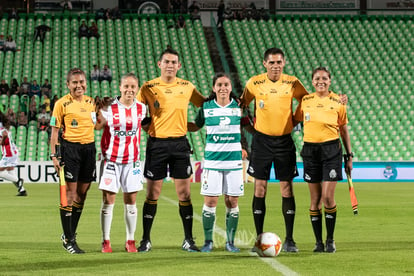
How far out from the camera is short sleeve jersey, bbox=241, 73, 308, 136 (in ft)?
27.9

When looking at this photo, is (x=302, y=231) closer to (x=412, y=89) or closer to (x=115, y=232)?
(x=115, y=232)

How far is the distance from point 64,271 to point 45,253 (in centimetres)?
140

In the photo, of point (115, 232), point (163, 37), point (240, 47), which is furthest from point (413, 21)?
point (115, 232)

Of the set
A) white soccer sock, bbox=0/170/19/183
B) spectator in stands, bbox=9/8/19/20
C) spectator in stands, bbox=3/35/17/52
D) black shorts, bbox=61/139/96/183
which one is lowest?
white soccer sock, bbox=0/170/19/183

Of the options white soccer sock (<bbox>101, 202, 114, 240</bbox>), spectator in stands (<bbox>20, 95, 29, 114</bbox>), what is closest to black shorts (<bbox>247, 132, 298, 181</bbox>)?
white soccer sock (<bbox>101, 202, 114, 240</bbox>)

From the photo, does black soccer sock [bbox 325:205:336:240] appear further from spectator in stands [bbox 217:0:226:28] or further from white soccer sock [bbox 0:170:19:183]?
spectator in stands [bbox 217:0:226:28]

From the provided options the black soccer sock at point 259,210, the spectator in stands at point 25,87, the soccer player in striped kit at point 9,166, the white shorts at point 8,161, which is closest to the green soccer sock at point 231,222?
the black soccer sock at point 259,210

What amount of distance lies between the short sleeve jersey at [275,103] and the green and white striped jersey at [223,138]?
0.97ft

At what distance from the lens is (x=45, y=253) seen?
27.1 feet

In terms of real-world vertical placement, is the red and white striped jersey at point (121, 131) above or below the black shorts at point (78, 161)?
above

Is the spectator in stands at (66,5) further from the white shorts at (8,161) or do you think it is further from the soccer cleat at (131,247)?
the soccer cleat at (131,247)

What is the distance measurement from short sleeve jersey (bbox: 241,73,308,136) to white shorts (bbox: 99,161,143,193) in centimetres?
143

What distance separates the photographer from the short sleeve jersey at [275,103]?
27.9 ft

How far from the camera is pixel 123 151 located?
27.4ft
